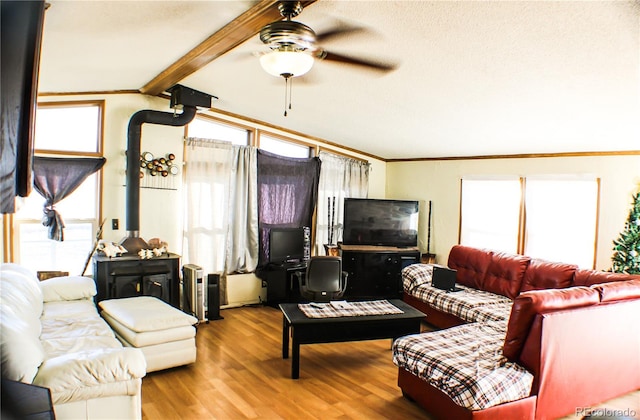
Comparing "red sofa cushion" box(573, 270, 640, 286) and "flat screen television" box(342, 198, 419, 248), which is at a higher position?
"flat screen television" box(342, 198, 419, 248)

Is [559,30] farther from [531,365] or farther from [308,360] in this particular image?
[308,360]

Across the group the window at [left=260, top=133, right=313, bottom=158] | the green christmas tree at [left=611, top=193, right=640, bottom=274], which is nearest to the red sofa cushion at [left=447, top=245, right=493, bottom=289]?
the green christmas tree at [left=611, top=193, right=640, bottom=274]

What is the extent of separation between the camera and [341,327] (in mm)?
3533

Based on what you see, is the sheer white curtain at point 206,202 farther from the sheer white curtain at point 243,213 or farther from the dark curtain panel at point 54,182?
the dark curtain panel at point 54,182

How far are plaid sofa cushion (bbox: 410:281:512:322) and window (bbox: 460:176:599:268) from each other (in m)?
1.07

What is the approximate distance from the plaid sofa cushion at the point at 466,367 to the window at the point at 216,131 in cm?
364

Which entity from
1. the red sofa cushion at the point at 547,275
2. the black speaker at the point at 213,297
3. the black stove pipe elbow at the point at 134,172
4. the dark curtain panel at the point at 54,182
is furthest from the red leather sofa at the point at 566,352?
the dark curtain panel at the point at 54,182

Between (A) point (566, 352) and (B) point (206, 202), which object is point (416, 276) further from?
(B) point (206, 202)

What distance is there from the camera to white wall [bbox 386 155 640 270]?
14.6ft

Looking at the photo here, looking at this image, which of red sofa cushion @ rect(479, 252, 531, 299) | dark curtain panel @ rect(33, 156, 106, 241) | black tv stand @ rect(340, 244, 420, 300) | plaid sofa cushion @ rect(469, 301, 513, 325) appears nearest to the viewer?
plaid sofa cushion @ rect(469, 301, 513, 325)

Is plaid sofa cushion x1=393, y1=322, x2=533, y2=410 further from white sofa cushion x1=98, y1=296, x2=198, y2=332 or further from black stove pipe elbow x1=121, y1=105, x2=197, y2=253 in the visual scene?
black stove pipe elbow x1=121, y1=105, x2=197, y2=253

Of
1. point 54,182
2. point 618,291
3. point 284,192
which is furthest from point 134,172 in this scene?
point 618,291

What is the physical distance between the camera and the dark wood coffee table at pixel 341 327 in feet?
11.2

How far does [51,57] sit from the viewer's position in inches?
127
